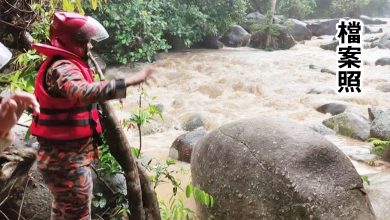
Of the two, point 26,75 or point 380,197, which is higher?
point 26,75

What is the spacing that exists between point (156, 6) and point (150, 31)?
958 mm

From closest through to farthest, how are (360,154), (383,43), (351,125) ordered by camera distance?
(360,154) < (351,125) < (383,43)

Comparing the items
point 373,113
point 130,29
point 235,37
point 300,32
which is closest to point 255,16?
point 300,32

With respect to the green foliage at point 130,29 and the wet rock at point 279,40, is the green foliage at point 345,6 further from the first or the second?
the green foliage at point 130,29

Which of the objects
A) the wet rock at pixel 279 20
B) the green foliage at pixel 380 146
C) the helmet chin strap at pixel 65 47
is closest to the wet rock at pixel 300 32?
the wet rock at pixel 279 20

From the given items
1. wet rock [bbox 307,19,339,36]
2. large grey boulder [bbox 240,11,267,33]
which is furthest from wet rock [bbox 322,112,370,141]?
wet rock [bbox 307,19,339,36]

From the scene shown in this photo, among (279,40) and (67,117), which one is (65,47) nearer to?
(67,117)

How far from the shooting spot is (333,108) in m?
10.1

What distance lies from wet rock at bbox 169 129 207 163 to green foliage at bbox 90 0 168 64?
238 inches

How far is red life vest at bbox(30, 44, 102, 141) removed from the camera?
7.34ft

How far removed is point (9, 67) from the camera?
12.9 ft

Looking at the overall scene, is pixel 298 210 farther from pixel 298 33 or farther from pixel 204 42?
pixel 298 33

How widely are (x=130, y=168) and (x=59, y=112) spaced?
93 centimetres

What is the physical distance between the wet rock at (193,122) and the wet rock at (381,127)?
346cm
